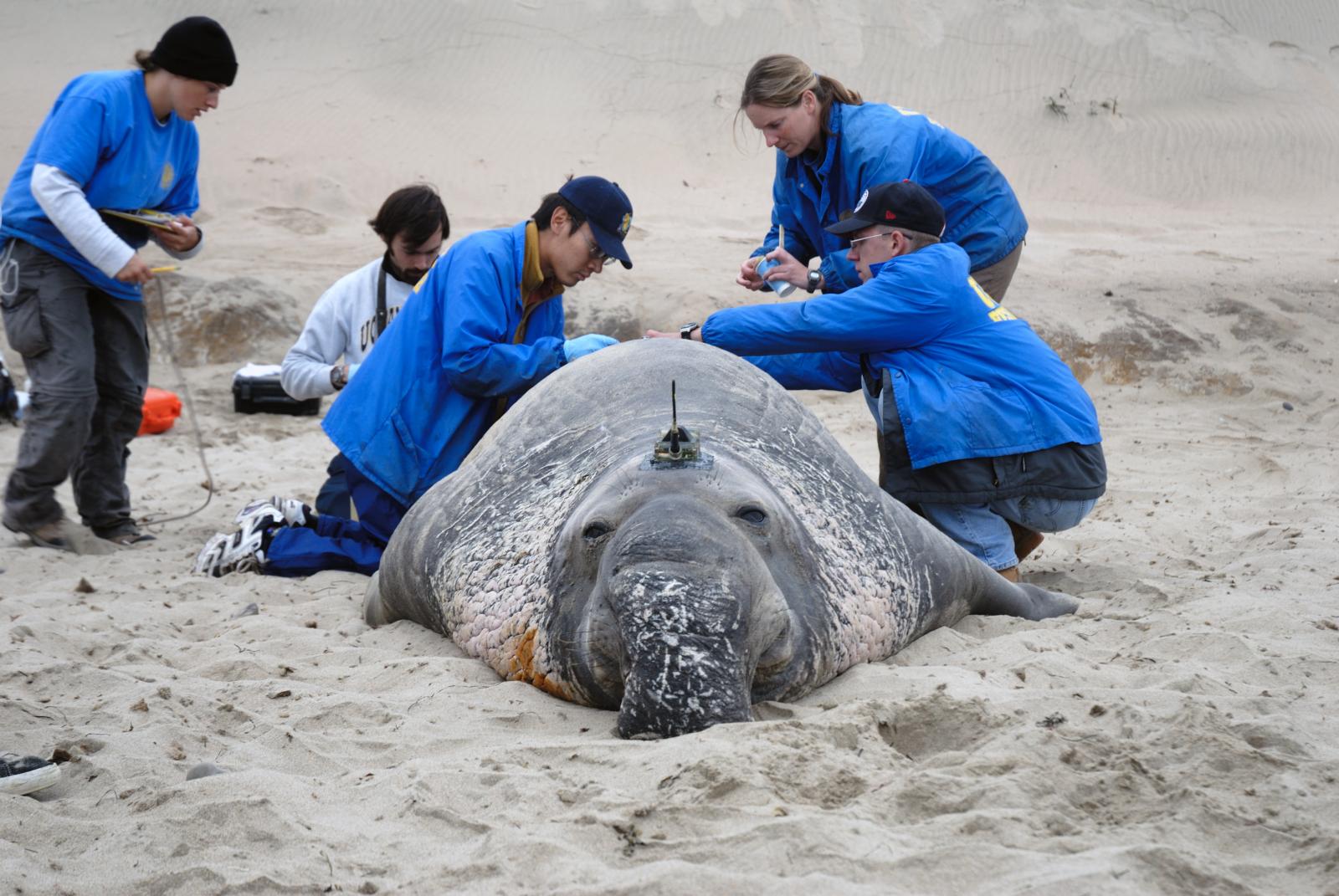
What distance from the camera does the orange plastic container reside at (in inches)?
326

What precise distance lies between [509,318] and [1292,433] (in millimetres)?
4994

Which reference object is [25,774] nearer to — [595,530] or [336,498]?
[595,530]

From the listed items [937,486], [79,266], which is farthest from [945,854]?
[79,266]

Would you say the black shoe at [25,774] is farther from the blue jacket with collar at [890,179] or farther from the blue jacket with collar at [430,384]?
the blue jacket with collar at [890,179]

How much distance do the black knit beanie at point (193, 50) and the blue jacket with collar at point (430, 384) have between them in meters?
1.42

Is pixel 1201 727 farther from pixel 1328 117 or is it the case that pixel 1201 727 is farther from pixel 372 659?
pixel 1328 117

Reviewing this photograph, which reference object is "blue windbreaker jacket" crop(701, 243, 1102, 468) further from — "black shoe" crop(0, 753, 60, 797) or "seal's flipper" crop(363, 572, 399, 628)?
"black shoe" crop(0, 753, 60, 797)

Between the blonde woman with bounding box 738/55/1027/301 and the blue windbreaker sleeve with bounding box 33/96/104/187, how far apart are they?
2.72 metres

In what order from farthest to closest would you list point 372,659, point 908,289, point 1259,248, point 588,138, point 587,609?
point 588,138 → point 1259,248 → point 908,289 → point 372,659 → point 587,609

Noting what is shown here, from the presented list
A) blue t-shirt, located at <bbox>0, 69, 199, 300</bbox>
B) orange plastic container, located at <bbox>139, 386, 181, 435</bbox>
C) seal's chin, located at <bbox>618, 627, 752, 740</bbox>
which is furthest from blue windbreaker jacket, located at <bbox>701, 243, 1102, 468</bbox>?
orange plastic container, located at <bbox>139, 386, 181, 435</bbox>

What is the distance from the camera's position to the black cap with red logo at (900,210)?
4.88 metres

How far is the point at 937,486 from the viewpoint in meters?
4.86

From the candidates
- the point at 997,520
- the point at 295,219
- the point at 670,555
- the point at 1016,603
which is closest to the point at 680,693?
the point at 670,555

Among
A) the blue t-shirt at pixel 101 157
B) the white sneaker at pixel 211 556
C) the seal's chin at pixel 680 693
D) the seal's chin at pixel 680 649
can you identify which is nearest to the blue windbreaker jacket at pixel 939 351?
the seal's chin at pixel 680 649
